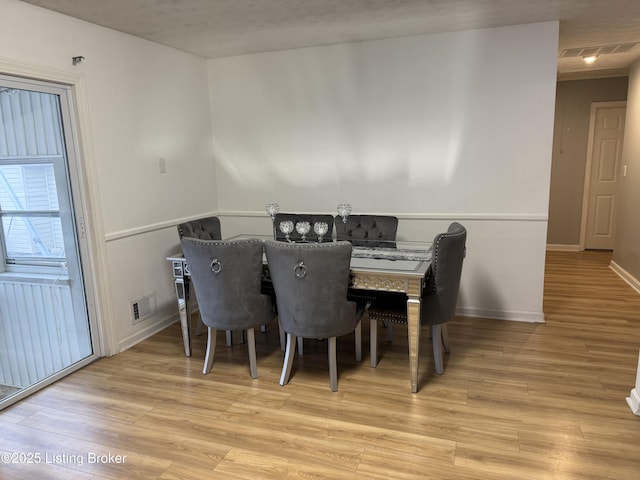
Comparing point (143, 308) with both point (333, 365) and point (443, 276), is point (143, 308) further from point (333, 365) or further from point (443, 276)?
point (443, 276)

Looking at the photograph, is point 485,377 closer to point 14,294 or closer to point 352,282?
point 352,282

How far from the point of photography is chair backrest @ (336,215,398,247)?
356 cm

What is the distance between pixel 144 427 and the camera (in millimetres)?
2377

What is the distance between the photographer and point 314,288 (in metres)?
2.48

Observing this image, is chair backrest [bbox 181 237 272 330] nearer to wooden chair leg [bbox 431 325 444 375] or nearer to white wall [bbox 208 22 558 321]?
wooden chair leg [bbox 431 325 444 375]

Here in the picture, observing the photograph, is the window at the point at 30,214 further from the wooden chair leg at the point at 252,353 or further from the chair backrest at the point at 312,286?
the chair backrest at the point at 312,286

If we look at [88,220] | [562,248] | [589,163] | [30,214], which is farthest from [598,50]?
[30,214]

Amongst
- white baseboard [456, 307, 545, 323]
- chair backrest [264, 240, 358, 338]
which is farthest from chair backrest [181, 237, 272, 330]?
white baseboard [456, 307, 545, 323]

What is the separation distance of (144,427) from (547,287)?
4194 millimetres

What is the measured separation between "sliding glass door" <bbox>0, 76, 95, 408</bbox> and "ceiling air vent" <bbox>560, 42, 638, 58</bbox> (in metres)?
4.59

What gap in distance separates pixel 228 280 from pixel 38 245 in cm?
143

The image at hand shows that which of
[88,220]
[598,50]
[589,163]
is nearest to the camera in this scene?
[88,220]

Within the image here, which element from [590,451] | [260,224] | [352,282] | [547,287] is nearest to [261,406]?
[352,282]

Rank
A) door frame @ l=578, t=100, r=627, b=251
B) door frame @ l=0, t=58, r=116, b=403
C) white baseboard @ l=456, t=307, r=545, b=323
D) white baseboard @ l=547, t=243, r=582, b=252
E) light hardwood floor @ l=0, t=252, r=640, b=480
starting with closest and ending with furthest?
light hardwood floor @ l=0, t=252, r=640, b=480
door frame @ l=0, t=58, r=116, b=403
white baseboard @ l=456, t=307, r=545, b=323
door frame @ l=578, t=100, r=627, b=251
white baseboard @ l=547, t=243, r=582, b=252
